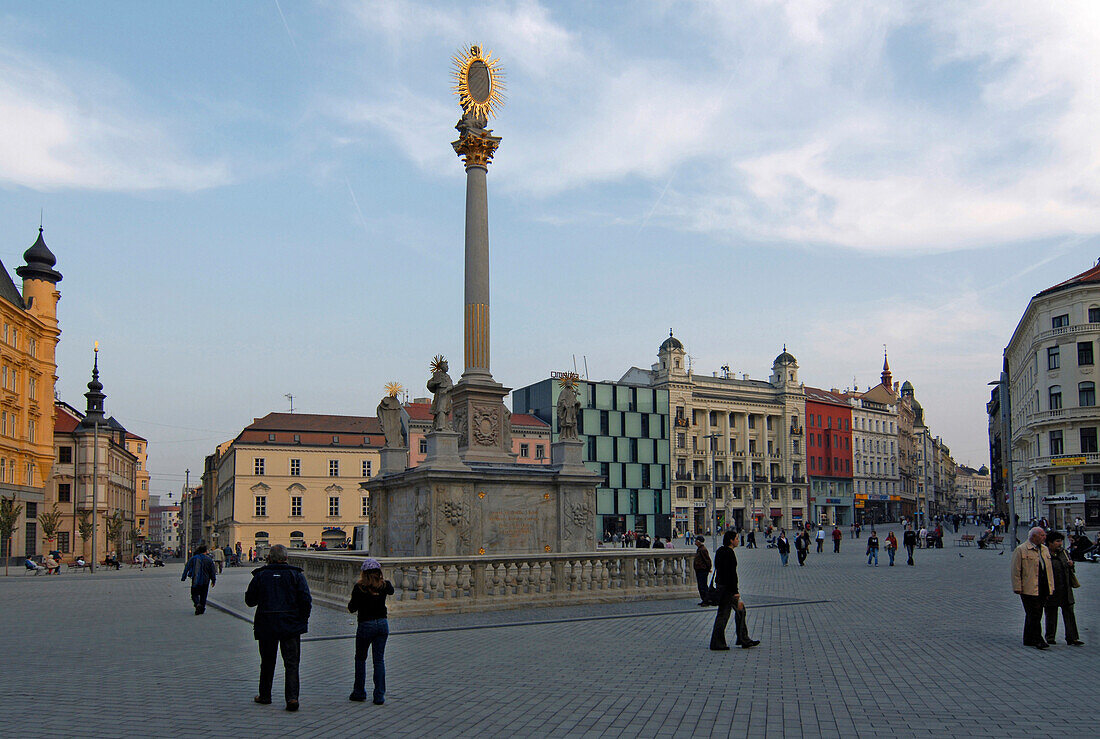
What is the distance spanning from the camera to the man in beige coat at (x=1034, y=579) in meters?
12.4

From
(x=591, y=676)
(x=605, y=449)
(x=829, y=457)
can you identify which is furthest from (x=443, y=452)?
(x=829, y=457)

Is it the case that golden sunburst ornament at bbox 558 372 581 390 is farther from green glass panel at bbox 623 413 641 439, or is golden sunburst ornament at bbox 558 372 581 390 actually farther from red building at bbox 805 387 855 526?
red building at bbox 805 387 855 526

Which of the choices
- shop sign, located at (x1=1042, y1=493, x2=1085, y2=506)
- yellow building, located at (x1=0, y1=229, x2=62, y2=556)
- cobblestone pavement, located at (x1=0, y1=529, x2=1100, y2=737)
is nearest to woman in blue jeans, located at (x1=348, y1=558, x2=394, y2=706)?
cobblestone pavement, located at (x1=0, y1=529, x2=1100, y2=737)

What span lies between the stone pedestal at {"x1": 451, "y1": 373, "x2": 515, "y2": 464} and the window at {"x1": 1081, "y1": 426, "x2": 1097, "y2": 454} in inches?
1835

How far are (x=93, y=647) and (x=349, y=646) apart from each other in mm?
3937

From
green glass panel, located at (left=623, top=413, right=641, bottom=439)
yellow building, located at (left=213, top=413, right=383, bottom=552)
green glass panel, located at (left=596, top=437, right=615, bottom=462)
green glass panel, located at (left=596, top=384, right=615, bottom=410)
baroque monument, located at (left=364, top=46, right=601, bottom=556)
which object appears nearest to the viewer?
baroque monument, located at (left=364, top=46, right=601, bottom=556)

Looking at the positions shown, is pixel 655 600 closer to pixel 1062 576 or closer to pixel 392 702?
pixel 1062 576

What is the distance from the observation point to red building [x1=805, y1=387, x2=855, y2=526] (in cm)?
11031

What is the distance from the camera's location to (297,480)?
80812 mm

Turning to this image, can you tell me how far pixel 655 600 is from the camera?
19.9m

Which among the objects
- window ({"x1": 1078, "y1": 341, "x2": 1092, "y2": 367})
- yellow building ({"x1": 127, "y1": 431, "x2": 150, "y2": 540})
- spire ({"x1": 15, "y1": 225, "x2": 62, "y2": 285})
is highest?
spire ({"x1": 15, "y1": 225, "x2": 62, "y2": 285})

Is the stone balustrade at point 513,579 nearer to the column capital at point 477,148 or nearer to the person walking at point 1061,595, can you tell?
the person walking at point 1061,595

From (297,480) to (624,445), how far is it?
32.3 meters

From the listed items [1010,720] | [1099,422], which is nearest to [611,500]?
[1099,422]
